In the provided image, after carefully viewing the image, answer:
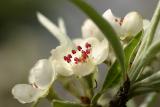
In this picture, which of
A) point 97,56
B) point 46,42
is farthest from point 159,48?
point 46,42

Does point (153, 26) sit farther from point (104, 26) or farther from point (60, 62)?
point (60, 62)

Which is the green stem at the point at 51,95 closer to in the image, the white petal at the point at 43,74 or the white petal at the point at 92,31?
the white petal at the point at 43,74

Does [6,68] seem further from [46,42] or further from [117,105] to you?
[117,105]

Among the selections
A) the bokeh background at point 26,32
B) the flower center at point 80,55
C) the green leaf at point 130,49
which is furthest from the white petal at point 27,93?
the bokeh background at point 26,32

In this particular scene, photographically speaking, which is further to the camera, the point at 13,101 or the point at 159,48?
the point at 13,101

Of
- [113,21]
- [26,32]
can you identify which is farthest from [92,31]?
[26,32]

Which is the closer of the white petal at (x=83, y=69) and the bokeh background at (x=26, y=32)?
the white petal at (x=83, y=69)
